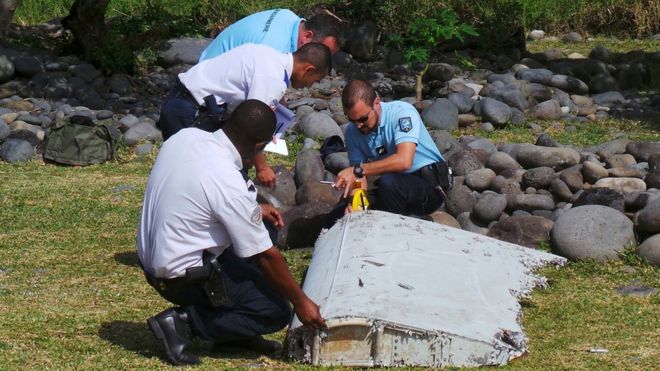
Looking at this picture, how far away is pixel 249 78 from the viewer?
6.73 m

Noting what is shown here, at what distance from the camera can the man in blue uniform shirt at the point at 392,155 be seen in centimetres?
755

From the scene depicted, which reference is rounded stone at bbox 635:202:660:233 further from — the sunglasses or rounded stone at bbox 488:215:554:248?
the sunglasses

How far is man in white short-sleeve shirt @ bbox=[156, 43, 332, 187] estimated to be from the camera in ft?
21.7

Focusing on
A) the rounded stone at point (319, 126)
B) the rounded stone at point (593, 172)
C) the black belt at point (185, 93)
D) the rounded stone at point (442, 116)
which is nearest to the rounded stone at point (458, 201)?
the rounded stone at point (593, 172)

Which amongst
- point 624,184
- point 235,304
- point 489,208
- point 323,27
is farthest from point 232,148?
point 624,184

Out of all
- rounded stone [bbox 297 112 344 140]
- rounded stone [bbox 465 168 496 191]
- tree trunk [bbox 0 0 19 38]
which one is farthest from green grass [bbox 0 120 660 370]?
rounded stone [bbox 297 112 344 140]

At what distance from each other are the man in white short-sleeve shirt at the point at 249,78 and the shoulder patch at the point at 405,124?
2.97 ft

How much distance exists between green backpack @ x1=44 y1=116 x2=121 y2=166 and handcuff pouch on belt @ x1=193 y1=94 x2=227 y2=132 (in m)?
4.64

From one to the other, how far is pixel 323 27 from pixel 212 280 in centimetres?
240

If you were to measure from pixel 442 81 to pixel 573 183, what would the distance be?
19.4ft

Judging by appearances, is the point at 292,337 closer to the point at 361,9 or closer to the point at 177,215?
the point at 177,215

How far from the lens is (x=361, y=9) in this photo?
54.9 ft

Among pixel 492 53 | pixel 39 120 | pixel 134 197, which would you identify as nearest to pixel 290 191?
pixel 134 197

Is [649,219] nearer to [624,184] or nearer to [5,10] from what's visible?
[624,184]
